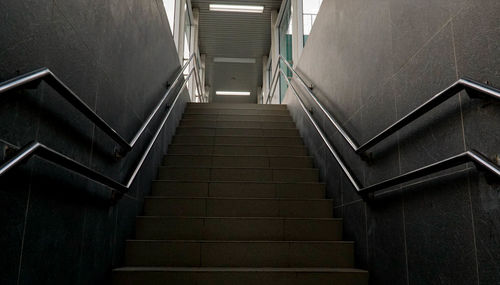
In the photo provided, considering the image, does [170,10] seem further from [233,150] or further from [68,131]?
[68,131]

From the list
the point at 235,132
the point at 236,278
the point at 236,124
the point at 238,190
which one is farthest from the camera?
the point at 236,124

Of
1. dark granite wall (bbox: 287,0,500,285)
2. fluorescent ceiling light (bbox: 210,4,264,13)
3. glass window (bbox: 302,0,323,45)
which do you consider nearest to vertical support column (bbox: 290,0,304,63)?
glass window (bbox: 302,0,323,45)

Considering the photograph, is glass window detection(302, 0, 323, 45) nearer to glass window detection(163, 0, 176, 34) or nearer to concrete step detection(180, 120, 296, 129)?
concrete step detection(180, 120, 296, 129)

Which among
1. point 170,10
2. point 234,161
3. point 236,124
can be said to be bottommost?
point 234,161

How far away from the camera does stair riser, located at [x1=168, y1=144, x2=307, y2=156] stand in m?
4.80

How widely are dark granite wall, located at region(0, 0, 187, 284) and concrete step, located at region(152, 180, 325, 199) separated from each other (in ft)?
1.71

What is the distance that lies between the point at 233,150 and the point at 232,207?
4.80ft

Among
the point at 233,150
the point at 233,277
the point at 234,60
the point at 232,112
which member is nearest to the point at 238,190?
the point at 233,150

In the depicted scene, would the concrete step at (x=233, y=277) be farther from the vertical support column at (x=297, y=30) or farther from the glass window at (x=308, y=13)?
the vertical support column at (x=297, y=30)

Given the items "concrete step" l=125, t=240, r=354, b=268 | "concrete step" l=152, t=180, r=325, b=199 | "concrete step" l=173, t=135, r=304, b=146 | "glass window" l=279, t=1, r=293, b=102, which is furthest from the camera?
"glass window" l=279, t=1, r=293, b=102

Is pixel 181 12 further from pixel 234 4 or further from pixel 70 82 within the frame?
pixel 70 82

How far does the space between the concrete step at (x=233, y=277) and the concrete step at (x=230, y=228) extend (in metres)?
0.57

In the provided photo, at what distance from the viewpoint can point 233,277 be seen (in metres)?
2.55

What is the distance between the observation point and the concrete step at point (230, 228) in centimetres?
314
